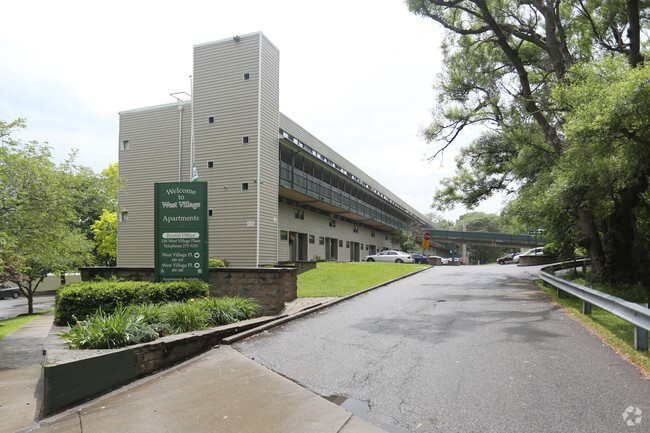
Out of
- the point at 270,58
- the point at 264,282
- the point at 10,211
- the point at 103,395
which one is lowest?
the point at 103,395

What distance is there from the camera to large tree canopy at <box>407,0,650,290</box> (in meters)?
8.95

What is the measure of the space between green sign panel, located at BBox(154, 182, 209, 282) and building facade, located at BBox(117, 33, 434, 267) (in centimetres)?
1254

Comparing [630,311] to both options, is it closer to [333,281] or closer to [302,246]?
[333,281]

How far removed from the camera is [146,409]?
14.5 ft

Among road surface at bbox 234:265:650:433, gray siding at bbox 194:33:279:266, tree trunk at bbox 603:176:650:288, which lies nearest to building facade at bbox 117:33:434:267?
gray siding at bbox 194:33:279:266

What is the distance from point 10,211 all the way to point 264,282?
18.6 ft

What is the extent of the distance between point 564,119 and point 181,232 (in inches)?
466

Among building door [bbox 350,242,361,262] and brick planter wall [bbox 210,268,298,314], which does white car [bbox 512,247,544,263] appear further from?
brick planter wall [bbox 210,268,298,314]

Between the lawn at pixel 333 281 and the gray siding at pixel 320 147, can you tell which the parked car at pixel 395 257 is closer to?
the gray siding at pixel 320 147

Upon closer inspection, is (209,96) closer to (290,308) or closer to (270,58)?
(270,58)

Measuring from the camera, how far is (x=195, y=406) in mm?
4445

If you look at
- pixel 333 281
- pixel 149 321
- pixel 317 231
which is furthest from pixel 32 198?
pixel 317 231

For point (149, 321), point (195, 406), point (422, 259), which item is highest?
point (149, 321)

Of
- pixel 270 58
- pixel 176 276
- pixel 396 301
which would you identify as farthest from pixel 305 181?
pixel 176 276
